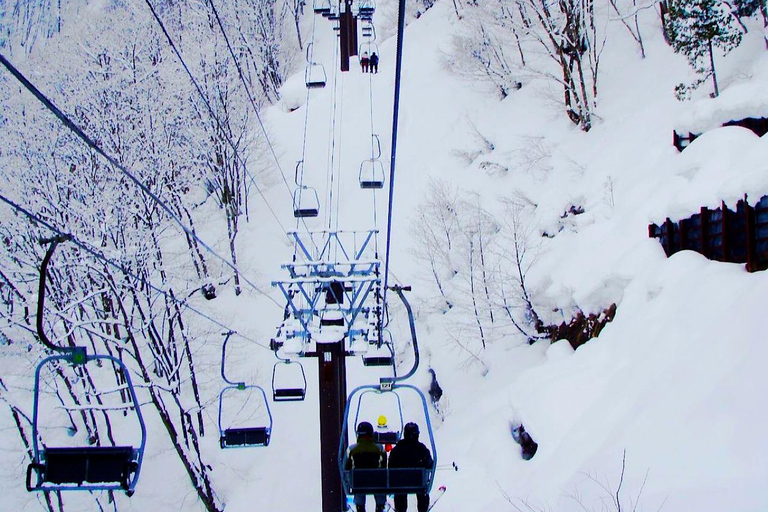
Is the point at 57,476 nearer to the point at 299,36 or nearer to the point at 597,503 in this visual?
the point at 597,503

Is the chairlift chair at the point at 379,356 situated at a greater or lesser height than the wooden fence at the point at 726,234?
lesser

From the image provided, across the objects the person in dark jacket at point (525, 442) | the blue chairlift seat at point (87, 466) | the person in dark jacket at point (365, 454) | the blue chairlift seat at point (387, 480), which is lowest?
the person in dark jacket at point (525, 442)

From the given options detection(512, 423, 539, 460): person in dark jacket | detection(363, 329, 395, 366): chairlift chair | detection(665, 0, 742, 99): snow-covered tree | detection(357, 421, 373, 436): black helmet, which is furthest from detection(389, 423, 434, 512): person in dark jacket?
detection(665, 0, 742, 99): snow-covered tree

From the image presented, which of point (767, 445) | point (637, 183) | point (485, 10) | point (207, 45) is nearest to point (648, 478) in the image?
point (767, 445)

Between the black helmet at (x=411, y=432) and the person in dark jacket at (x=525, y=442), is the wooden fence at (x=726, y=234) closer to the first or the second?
the person in dark jacket at (x=525, y=442)

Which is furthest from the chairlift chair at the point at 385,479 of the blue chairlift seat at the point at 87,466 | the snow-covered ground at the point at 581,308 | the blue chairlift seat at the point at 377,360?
the blue chairlift seat at the point at 377,360

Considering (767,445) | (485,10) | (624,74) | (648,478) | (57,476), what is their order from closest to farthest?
(57,476), (767,445), (648,478), (624,74), (485,10)
